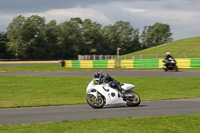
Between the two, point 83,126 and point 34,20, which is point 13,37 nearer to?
point 34,20

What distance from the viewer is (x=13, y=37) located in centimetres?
8538

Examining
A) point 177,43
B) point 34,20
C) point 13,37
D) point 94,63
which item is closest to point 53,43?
point 34,20

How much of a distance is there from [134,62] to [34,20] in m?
61.4

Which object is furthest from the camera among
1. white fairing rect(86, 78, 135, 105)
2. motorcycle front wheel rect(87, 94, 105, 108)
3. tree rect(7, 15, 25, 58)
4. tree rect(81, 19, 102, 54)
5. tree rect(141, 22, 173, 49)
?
tree rect(141, 22, 173, 49)

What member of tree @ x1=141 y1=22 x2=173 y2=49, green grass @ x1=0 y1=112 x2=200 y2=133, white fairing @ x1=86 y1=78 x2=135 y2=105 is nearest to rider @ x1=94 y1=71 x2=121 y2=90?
white fairing @ x1=86 y1=78 x2=135 y2=105

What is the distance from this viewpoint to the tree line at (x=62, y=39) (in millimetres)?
84512

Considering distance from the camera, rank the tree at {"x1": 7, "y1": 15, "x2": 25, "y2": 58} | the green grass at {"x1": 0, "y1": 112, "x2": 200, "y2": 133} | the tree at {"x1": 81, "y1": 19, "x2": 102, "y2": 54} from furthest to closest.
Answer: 1. the tree at {"x1": 81, "y1": 19, "x2": 102, "y2": 54}
2. the tree at {"x1": 7, "y1": 15, "x2": 25, "y2": 58}
3. the green grass at {"x1": 0, "y1": 112, "x2": 200, "y2": 133}

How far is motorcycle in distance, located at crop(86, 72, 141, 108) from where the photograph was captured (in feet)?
35.2

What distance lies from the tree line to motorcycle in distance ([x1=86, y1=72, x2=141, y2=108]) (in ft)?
233

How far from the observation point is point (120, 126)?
23.7 feet

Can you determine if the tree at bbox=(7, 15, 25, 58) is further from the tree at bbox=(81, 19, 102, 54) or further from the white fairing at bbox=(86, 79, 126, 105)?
the white fairing at bbox=(86, 79, 126, 105)

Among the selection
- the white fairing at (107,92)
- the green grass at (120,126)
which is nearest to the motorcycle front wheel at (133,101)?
the white fairing at (107,92)

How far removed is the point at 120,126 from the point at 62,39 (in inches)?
3623

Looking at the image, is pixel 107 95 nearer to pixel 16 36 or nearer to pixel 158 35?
pixel 16 36
